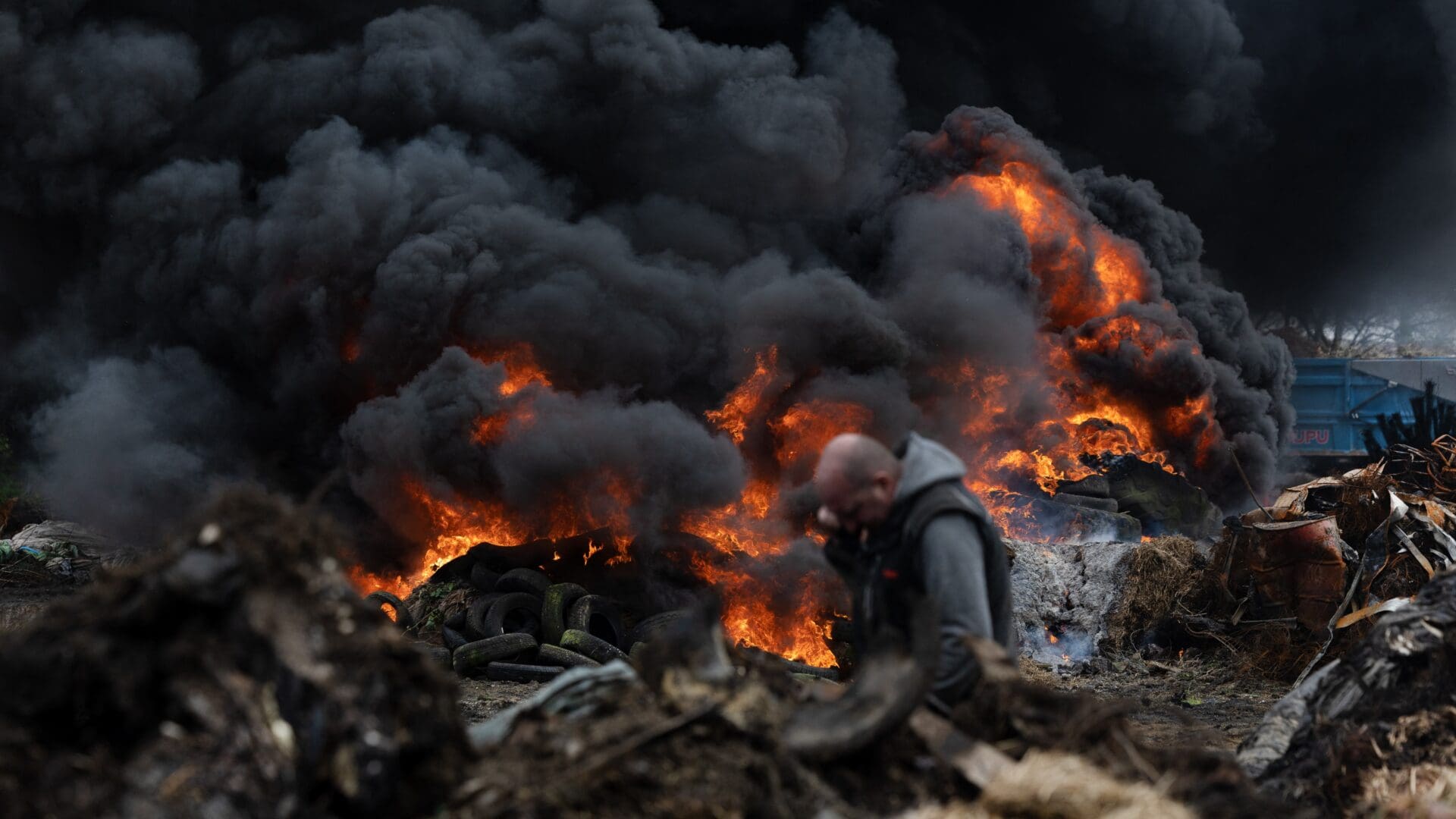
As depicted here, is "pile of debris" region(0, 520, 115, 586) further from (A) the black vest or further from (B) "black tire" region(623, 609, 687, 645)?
(A) the black vest

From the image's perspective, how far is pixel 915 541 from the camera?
297 cm

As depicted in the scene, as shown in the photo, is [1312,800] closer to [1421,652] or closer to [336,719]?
[1421,652]

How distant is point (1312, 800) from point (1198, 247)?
22.2 m

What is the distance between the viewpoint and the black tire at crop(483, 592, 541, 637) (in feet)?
32.8

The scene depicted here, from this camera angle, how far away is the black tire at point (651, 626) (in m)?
9.95

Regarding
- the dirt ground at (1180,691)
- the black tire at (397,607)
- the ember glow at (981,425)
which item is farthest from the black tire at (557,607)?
the dirt ground at (1180,691)

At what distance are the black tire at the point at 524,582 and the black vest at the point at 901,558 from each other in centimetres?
780

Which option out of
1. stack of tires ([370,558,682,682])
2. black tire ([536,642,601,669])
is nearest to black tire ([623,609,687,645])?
stack of tires ([370,558,682,682])

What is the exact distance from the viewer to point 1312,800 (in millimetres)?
3340

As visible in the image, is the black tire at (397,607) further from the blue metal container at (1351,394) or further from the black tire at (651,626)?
the blue metal container at (1351,394)

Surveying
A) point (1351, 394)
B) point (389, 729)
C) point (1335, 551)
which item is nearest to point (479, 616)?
point (1335, 551)

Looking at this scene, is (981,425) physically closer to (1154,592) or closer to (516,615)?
(1154,592)

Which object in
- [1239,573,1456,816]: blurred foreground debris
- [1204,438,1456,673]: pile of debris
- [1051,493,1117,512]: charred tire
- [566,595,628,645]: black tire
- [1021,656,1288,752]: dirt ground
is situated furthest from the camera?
[1051,493,1117,512]: charred tire

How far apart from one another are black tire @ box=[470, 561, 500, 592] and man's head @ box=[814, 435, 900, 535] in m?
8.50
